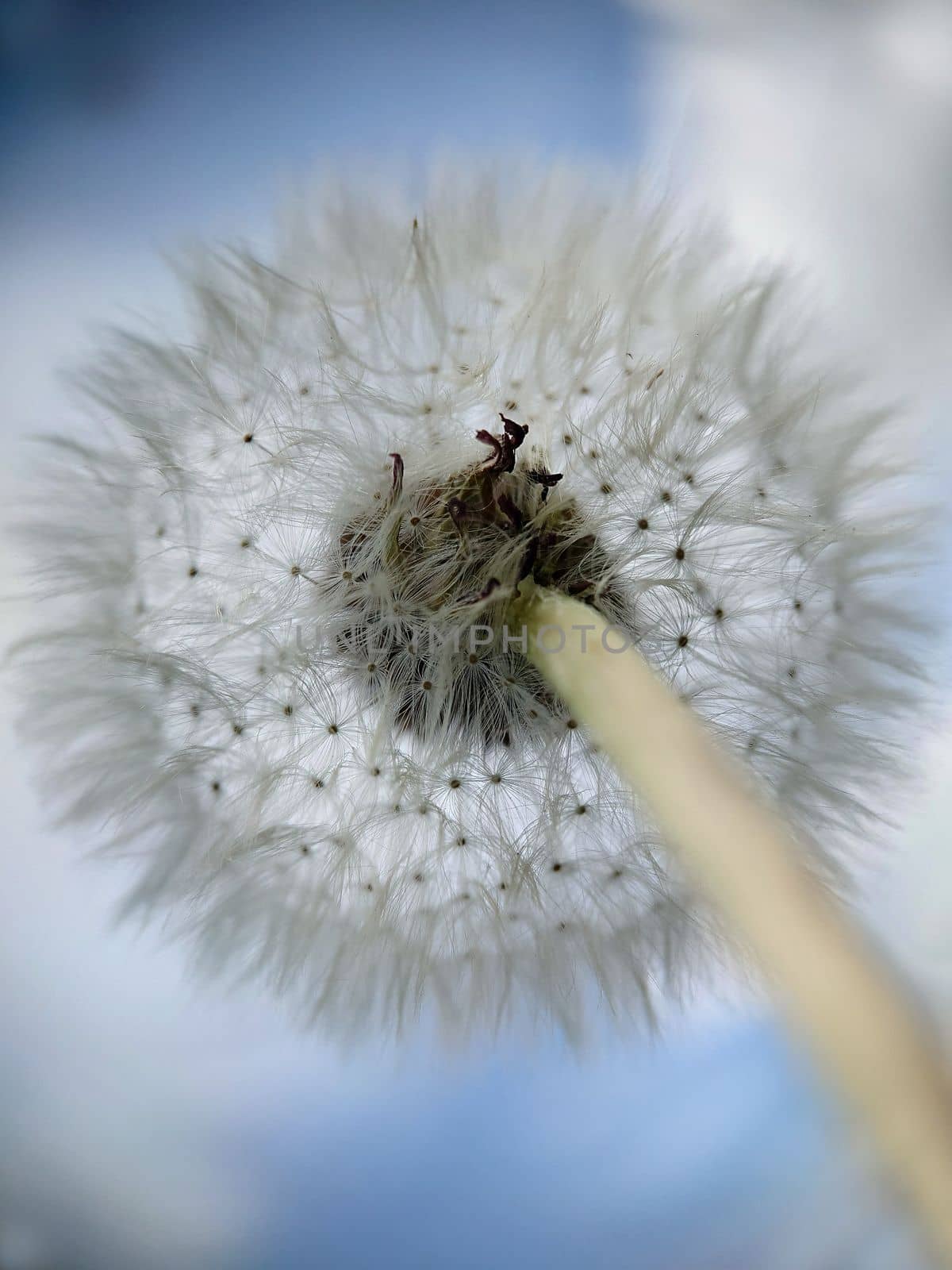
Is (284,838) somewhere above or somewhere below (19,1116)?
above

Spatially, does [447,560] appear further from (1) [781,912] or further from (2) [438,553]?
(1) [781,912]

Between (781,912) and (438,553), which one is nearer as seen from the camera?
(781,912)

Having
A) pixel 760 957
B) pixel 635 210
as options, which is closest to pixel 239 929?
pixel 760 957

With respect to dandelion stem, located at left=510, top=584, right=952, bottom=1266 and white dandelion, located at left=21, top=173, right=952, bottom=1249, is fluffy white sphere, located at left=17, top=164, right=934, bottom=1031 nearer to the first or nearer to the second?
white dandelion, located at left=21, top=173, right=952, bottom=1249

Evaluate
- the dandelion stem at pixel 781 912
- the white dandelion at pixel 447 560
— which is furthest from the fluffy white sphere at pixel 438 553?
the dandelion stem at pixel 781 912

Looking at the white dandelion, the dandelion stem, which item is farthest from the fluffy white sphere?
the dandelion stem

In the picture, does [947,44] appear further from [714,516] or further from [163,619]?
[163,619]

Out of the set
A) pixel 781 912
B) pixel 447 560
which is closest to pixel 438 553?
pixel 447 560
